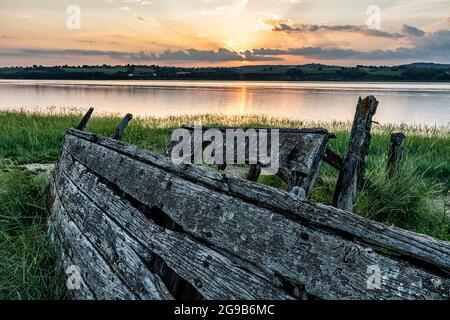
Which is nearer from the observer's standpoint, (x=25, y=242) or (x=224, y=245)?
(x=224, y=245)

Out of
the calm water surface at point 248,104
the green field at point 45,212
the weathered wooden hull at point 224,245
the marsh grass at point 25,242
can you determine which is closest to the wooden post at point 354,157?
the green field at point 45,212

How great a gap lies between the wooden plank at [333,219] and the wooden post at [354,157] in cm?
262

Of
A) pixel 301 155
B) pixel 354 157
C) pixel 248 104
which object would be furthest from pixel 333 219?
pixel 248 104

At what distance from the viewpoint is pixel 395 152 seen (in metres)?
6.54

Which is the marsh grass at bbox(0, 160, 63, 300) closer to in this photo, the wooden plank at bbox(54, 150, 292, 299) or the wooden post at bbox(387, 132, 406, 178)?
the wooden plank at bbox(54, 150, 292, 299)

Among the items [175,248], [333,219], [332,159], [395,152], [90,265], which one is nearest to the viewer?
[333,219]

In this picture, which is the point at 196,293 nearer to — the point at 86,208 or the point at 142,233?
the point at 142,233

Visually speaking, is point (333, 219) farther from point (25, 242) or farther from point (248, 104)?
point (248, 104)

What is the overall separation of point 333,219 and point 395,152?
17.2 feet

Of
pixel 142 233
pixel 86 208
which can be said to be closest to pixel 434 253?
pixel 142 233

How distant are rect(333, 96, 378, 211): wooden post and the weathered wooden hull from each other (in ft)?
8.37

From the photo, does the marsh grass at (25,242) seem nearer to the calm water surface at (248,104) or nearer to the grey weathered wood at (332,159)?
the grey weathered wood at (332,159)

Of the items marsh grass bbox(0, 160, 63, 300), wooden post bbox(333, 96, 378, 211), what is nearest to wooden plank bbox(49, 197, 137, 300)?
marsh grass bbox(0, 160, 63, 300)
